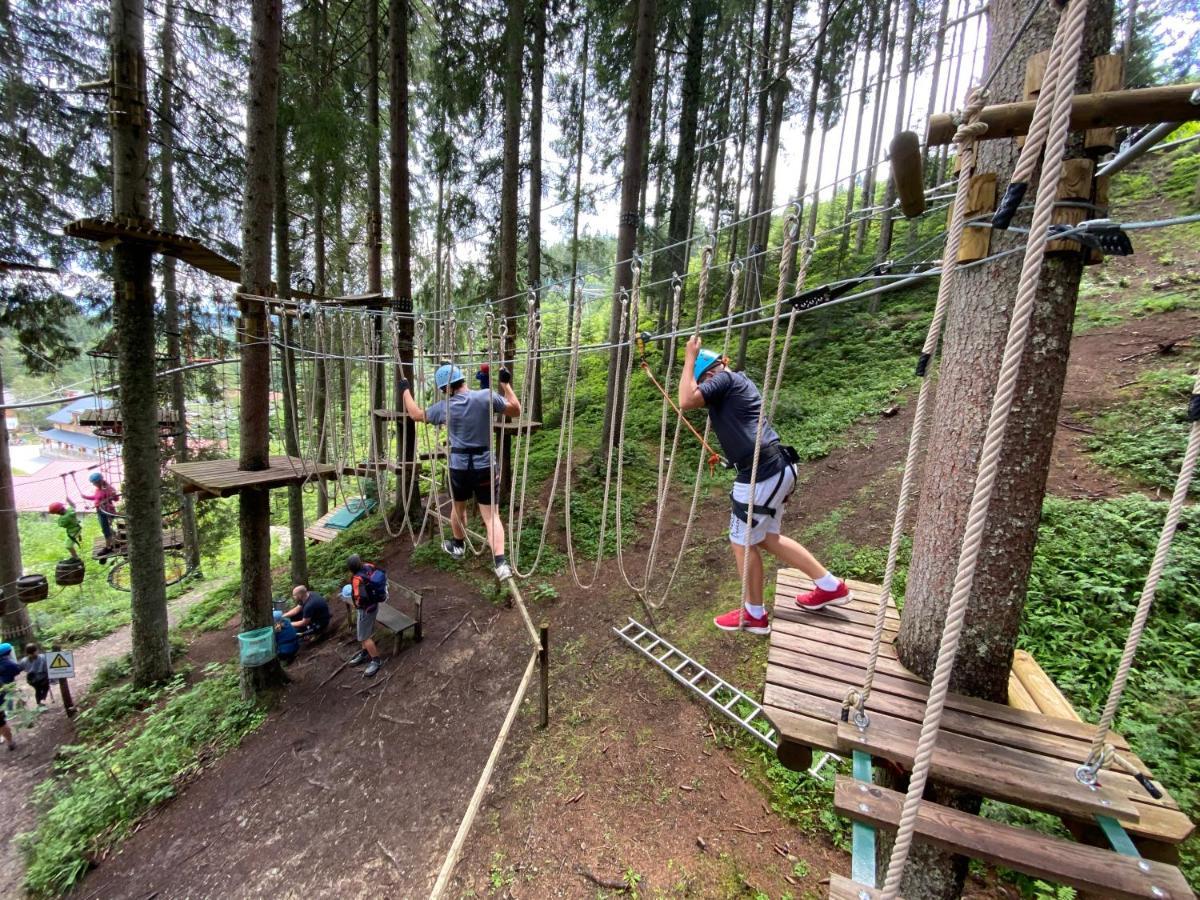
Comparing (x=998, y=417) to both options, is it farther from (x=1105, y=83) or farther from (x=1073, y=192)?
(x=1105, y=83)

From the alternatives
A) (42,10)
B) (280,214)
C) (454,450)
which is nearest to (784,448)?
(454,450)

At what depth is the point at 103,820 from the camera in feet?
10.2

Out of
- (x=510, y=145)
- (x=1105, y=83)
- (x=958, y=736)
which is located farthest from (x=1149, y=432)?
(x=510, y=145)

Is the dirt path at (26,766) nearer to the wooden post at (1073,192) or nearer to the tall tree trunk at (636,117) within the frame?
the tall tree trunk at (636,117)

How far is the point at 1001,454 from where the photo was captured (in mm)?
1294

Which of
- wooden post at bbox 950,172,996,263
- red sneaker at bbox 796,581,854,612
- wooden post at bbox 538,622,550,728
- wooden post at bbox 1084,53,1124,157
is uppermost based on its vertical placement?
wooden post at bbox 1084,53,1124,157

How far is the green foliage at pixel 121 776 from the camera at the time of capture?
2959 mm

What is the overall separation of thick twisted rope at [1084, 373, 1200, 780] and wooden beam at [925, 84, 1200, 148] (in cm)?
53

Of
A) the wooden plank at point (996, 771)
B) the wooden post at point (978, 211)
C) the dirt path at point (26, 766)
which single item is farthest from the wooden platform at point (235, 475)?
the wooden post at point (978, 211)

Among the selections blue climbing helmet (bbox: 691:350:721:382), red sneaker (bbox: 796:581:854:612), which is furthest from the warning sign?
red sneaker (bbox: 796:581:854:612)

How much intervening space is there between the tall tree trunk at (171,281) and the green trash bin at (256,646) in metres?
2.96

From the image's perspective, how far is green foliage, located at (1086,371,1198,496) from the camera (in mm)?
3270

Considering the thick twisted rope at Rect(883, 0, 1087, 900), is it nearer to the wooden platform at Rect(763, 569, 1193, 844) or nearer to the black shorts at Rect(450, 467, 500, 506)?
the wooden platform at Rect(763, 569, 1193, 844)

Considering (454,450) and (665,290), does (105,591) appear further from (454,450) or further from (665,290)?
(665,290)
